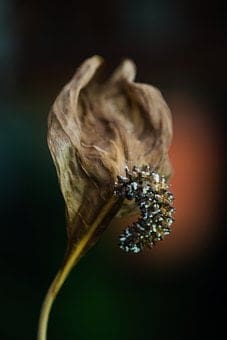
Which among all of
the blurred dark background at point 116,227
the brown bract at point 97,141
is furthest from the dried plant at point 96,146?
the blurred dark background at point 116,227

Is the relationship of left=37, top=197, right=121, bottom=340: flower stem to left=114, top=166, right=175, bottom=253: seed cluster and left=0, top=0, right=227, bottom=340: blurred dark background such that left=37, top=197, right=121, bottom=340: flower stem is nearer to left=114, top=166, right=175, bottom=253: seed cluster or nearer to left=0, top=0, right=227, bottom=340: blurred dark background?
left=114, top=166, right=175, bottom=253: seed cluster

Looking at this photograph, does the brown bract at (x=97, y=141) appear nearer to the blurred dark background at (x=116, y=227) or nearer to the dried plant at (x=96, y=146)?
the dried plant at (x=96, y=146)

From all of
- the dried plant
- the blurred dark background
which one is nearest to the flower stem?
the dried plant

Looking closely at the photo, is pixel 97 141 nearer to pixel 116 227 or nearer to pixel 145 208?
pixel 145 208

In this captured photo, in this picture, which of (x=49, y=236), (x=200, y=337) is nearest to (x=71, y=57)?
(x=49, y=236)

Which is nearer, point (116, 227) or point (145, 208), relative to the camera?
point (145, 208)

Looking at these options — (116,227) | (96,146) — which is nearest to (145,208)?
(96,146)
